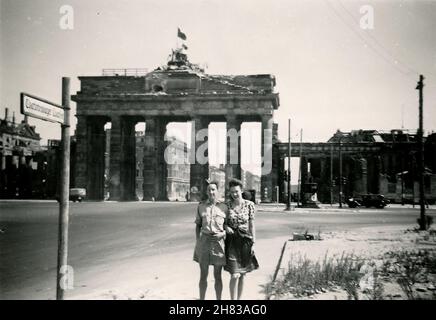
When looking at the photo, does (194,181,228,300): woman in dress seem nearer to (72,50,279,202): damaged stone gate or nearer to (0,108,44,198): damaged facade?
(72,50,279,202): damaged stone gate

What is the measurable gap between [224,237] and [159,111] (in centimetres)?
5288

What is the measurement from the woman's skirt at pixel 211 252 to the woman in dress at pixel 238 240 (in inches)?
7.4

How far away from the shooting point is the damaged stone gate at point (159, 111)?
184 feet

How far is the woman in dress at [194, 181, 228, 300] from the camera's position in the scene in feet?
A: 21.3

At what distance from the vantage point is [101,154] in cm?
6322

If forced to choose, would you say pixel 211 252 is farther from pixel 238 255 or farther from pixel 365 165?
pixel 365 165

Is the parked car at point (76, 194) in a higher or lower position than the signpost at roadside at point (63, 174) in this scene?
lower

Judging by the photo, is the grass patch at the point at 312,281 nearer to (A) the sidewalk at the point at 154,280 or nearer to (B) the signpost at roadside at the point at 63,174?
(A) the sidewalk at the point at 154,280

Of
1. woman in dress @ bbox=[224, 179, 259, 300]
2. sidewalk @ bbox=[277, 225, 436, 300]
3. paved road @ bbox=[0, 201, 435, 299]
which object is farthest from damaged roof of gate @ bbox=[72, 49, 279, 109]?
woman in dress @ bbox=[224, 179, 259, 300]

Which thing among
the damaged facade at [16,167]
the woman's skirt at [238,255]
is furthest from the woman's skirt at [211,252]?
the damaged facade at [16,167]

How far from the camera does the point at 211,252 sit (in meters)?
6.50

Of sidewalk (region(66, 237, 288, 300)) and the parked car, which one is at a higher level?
sidewalk (region(66, 237, 288, 300))

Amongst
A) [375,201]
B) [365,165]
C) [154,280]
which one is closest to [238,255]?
[154,280]
